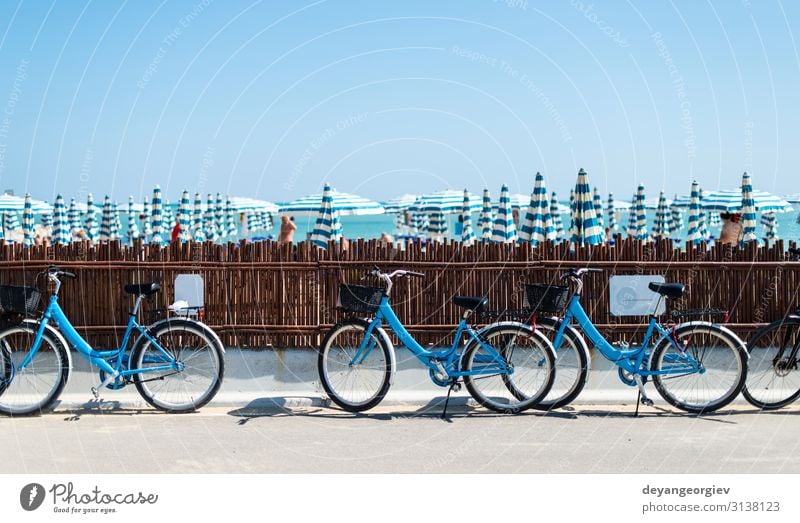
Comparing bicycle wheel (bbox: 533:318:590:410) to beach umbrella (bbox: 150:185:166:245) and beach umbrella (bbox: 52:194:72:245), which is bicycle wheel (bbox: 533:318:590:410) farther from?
beach umbrella (bbox: 52:194:72:245)

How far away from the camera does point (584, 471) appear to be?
6.14 meters

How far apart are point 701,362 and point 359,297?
9.63 ft

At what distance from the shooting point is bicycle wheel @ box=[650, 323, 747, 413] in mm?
7930

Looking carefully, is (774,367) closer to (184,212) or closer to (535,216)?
(535,216)

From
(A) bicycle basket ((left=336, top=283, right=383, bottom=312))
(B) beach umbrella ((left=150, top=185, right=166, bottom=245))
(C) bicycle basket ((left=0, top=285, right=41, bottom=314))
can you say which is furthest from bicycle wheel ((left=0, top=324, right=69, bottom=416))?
(B) beach umbrella ((left=150, top=185, right=166, bottom=245))

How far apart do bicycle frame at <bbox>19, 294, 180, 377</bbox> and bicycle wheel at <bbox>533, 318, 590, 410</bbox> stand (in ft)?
10.6

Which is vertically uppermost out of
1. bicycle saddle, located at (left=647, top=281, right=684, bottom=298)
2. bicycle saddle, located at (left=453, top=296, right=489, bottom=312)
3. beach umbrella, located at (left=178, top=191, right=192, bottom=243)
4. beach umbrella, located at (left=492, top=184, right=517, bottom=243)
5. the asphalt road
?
beach umbrella, located at (left=178, top=191, right=192, bottom=243)

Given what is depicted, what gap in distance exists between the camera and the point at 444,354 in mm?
8141

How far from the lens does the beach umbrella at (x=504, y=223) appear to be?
20898mm

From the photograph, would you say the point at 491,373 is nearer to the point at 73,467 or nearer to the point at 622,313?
the point at 622,313

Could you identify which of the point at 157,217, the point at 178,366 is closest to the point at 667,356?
the point at 178,366

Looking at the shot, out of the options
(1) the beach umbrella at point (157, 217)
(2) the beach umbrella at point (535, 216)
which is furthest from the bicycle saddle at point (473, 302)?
(1) the beach umbrella at point (157, 217)

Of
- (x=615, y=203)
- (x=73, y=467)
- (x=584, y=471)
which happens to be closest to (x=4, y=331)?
(x=73, y=467)

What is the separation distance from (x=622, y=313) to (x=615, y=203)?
2983cm
